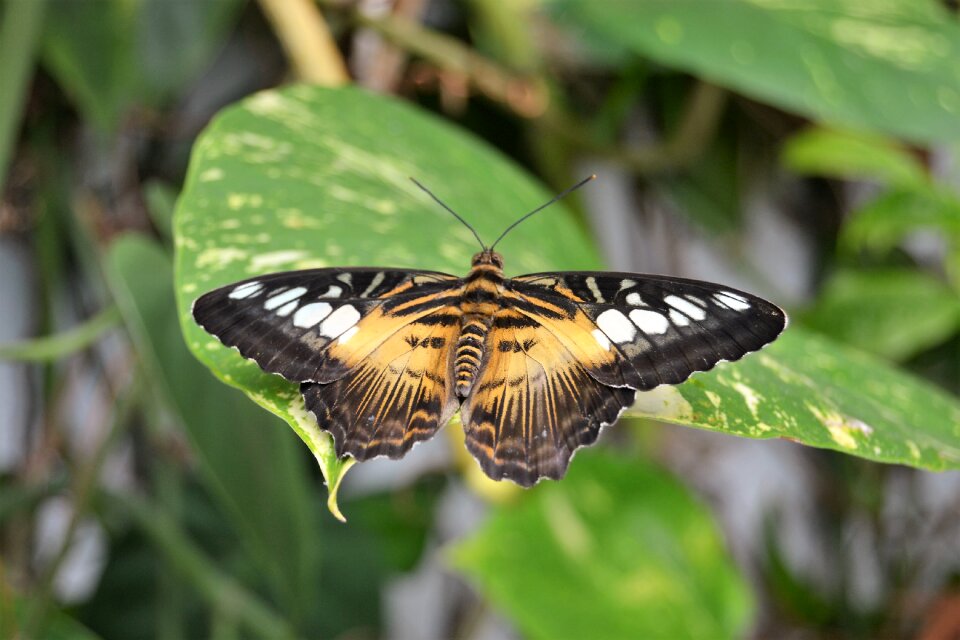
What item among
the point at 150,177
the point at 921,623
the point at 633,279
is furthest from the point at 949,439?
the point at 921,623

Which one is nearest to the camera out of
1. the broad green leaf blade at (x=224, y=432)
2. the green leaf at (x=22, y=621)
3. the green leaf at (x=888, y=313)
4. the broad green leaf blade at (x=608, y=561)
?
the broad green leaf blade at (x=224, y=432)

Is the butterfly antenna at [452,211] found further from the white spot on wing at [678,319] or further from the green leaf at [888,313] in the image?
the green leaf at [888,313]

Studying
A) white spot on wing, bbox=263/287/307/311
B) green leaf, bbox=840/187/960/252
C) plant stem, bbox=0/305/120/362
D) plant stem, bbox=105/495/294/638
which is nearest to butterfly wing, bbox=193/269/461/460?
white spot on wing, bbox=263/287/307/311

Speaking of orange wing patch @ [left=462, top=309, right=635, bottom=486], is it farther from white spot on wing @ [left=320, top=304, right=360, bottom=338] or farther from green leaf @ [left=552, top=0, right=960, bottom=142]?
green leaf @ [left=552, top=0, right=960, bottom=142]

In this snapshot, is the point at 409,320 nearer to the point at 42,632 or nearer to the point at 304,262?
the point at 304,262

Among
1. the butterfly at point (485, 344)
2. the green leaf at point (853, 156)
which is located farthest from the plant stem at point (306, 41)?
the green leaf at point (853, 156)

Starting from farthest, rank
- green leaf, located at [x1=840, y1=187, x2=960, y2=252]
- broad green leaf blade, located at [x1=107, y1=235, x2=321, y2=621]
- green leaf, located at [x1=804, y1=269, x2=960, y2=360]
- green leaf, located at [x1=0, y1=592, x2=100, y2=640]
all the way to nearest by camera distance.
A: green leaf, located at [x1=804, y1=269, x2=960, y2=360]
green leaf, located at [x1=840, y1=187, x2=960, y2=252]
green leaf, located at [x1=0, y1=592, x2=100, y2=640]
broad green leaf blade, located at [x1=107, y1=235, x2=321, y2=621]
